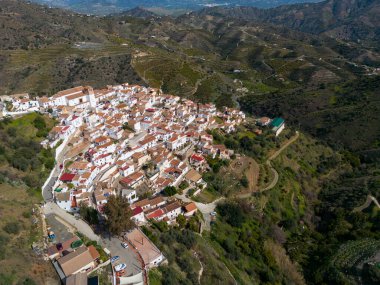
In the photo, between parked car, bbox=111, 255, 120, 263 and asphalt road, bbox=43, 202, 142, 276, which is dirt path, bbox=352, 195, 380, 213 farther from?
parked car, bbox=111, 255, 120, 263

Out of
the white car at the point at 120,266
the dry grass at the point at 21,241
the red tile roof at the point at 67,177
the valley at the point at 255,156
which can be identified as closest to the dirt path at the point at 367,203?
the valley at the point at 255,156

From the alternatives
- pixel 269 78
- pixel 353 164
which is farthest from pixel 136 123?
pixel 269 78

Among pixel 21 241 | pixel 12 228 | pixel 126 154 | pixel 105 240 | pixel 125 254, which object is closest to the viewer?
pixel 21 241

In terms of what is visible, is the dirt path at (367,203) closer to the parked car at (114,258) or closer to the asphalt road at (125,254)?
the asphalt road at (125,254)

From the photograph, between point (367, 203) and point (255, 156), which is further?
point (255, 156)

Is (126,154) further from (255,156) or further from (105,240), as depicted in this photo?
(255,156)

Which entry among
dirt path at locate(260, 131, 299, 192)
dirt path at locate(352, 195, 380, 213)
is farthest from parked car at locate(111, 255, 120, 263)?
dirt path at locate(352, 195, 380, 213)

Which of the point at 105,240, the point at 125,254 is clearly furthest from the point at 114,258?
the point at 105,240

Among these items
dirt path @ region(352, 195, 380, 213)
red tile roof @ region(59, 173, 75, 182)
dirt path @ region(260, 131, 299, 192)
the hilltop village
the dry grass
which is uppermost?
the dry grass
